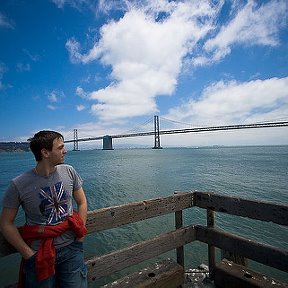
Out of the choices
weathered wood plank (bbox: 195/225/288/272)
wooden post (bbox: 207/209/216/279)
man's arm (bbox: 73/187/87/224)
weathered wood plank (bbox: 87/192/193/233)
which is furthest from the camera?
wooden post (bbox: 207/209/216/279)

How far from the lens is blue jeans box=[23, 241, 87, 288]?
6.01 feet

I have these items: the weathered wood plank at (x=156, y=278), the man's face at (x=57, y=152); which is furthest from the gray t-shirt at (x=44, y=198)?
the weathered wood plank at (x=156, y=278)

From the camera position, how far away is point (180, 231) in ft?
9.87

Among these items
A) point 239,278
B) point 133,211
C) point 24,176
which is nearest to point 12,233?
point 24,176

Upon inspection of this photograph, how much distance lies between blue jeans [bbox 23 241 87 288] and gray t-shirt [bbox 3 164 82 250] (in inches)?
3.2

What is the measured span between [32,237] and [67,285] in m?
0.53

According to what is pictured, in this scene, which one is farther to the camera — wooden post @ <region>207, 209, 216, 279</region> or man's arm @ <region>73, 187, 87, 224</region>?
wooden post @ <region>207, 209, 216, 279</region>

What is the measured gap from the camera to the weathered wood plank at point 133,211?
2299 millimetres

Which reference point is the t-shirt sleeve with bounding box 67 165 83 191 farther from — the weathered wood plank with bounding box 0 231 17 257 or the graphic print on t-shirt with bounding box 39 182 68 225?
the weathered wood plank with bounding box 0 231 17 257

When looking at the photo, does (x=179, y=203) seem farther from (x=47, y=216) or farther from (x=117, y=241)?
(x=117, y=241)

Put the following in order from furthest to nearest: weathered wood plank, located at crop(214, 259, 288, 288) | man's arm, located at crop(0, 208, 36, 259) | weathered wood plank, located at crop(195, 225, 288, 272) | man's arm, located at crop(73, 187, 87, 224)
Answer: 1. weathered wood plank, located at crop(214, 259, 288, 288)
2. weathered wood plank, located at crop(195, 225, 288, 272)
3. man's arm, located at crop(73, 187, 87, 224)
4. man's arm, located at crop(0, 208, 36, 259)

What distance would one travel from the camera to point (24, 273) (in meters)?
1.84

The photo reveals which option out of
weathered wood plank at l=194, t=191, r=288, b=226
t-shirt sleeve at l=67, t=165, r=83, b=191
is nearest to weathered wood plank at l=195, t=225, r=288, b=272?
weathered wood plank at l=194, t=191, r=288, b=226

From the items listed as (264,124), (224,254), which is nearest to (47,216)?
(224,254)
